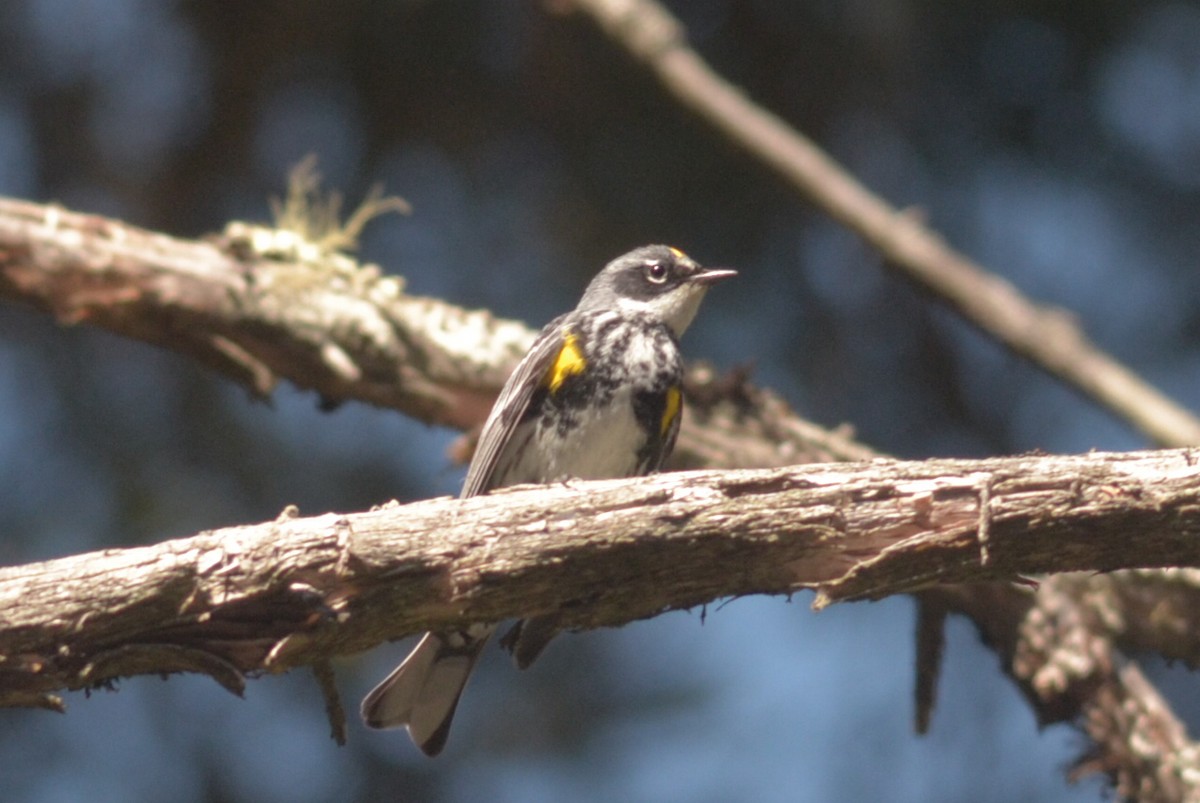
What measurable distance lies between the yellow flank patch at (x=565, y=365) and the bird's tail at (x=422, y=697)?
2.95 feet

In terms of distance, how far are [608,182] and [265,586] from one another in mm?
4017

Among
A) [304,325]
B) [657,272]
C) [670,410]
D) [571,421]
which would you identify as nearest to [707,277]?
[657,272]

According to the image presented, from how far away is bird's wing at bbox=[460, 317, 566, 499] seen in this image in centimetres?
449

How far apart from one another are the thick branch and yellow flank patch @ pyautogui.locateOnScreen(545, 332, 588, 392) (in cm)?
150

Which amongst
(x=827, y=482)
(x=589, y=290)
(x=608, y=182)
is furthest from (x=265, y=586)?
(x=608, y=182)

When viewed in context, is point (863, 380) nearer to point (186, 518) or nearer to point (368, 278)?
point (368, 278)

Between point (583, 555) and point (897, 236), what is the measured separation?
326cm

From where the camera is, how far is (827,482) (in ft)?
9.93

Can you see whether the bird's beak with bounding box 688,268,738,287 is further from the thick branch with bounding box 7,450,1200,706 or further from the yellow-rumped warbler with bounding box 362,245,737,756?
the thick branch with bounding box 7,450,1200,706

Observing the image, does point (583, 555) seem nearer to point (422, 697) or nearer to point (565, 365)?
point (422, 697)

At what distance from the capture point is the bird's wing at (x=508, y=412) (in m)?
4.49

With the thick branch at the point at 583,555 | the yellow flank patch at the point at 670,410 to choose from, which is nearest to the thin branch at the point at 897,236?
the yellow flank patch at the point at 670,410

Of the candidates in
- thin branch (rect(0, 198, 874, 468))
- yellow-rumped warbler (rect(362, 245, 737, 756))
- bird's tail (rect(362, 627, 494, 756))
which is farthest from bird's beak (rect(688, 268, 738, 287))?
bird's tail (rect(362, 627, 494, 756))

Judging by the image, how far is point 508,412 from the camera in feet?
14.9
